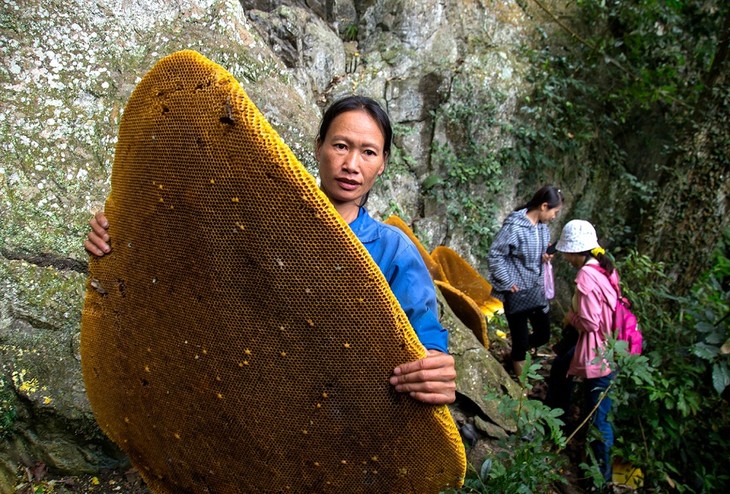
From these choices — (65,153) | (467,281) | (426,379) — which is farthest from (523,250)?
(65,153)

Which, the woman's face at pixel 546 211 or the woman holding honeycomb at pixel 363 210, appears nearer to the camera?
the woman holding honeycomb at pixel 363 210

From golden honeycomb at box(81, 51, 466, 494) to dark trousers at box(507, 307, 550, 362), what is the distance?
3045 millimetres

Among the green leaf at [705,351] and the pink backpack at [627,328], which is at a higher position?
the pink backpack at [627,328]

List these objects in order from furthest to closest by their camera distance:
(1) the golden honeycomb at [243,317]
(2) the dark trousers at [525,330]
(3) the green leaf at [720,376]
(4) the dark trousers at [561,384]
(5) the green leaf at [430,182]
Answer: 1. (5) the green leaf at [430,182]
2. (2) the dark trousers at [525,330]
3. (4) the dark trousers at [561,384]
4. (3) the green leaf at [720,376]
5. (1) the golden honeycomb at [243,317]

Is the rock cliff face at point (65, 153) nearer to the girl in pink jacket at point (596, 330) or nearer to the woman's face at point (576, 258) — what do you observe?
the girl in pink jacket at point (596, 330)


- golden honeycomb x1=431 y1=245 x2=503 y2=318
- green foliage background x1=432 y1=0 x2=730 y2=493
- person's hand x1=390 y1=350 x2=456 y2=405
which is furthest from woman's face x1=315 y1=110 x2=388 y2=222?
golden honeycomb x1=431 y1=245 x2=503 y2=318

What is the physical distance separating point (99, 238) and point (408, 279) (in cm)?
106

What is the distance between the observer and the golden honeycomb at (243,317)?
3.72 ft

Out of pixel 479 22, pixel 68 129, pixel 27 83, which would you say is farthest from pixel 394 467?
pixel 479 22

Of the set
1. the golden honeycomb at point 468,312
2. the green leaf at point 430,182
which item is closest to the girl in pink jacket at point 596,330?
the golden honeycomb at point 468,312

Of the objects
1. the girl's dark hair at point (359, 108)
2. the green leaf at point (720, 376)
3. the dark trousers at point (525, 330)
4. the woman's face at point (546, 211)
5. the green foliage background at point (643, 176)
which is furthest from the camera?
the dark trousers at point (525, 330)

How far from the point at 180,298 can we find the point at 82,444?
1.62 meters

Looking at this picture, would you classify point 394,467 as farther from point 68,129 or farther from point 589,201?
point 589,201

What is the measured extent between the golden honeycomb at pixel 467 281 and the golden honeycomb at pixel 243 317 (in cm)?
398
